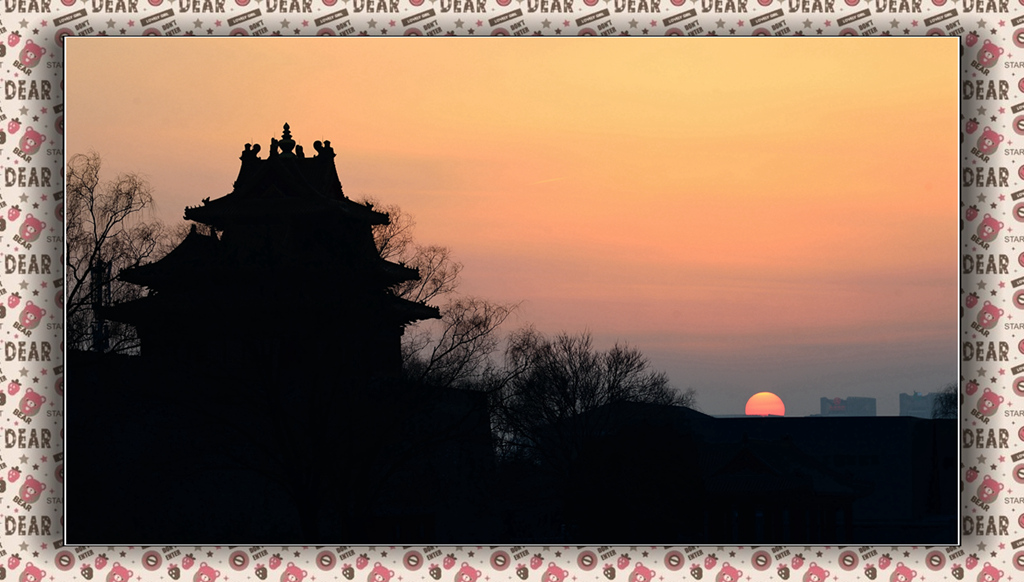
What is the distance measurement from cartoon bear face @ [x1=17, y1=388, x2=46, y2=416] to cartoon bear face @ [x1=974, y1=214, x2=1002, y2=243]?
4.07 meters

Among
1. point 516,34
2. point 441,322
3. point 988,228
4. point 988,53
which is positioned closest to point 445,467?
point 441,322

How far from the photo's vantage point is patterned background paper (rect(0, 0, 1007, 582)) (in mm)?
4355

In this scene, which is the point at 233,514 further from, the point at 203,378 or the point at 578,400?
the point at 578,400

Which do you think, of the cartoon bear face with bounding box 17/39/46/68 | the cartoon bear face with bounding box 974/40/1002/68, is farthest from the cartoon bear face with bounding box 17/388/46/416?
the cartoon bear face with bounding box 974/40/1002/68

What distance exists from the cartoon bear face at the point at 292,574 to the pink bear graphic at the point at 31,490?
110 centimetres

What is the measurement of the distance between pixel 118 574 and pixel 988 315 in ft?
12.7

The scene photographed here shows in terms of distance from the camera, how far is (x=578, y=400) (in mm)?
6168

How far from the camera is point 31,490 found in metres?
4.45

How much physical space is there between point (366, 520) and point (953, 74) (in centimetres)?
330

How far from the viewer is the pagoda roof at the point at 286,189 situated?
4734 millimetres

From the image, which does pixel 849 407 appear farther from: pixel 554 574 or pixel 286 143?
pixel 286 143

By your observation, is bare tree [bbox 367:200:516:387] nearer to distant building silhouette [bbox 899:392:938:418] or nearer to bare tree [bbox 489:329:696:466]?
bare tree [bbox 489:329:696:466]

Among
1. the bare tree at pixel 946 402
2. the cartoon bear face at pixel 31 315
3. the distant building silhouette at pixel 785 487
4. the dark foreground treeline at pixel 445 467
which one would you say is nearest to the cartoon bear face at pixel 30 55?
the cartoon bear face at pixel 31 315

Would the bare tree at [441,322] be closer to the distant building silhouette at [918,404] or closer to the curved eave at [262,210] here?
the curved eave at [262,210]
